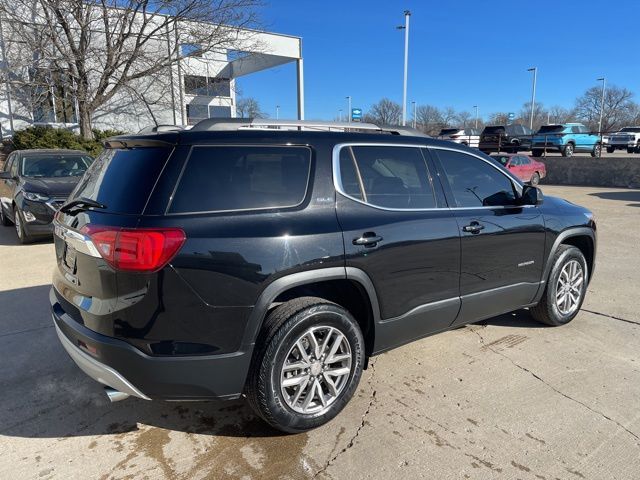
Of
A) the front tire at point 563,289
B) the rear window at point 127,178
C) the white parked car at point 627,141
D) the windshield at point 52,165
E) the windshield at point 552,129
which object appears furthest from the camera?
the white parked car at point 627,141

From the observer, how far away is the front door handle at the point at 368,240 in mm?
2895

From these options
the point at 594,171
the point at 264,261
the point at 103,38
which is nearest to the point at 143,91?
the point at 103,38

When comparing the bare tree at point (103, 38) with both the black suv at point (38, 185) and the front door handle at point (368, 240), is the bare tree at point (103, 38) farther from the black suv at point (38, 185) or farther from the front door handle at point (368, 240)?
the front door handle at point (368, 240)

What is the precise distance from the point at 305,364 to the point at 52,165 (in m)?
8.44

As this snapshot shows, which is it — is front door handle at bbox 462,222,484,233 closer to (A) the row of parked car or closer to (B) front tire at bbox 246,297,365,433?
(B) front tire at bbox 246,297,365,433

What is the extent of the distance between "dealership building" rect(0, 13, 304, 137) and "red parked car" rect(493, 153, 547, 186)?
1046 centimetres

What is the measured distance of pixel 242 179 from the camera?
267 cm

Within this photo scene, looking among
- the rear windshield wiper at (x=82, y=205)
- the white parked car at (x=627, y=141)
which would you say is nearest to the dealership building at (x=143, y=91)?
the rear windshield wiper at (x=82, y=205)

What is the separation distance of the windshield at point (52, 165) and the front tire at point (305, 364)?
782 centimetres

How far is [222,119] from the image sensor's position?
3008mm

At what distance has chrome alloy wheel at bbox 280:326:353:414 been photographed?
277 centimetres

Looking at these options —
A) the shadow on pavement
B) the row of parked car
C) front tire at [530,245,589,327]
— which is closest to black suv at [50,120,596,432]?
front tire at [530,245,589,327]

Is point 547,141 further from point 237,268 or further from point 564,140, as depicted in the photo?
point 237,268

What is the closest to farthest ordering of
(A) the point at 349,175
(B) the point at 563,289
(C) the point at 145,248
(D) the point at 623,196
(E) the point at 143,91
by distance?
1. (C) the point at 145,248
2. (A) the point at 349,175
3. (B) the point at 563,289
4. (D) the point at 623,196
5. (E) the point at 143,91
